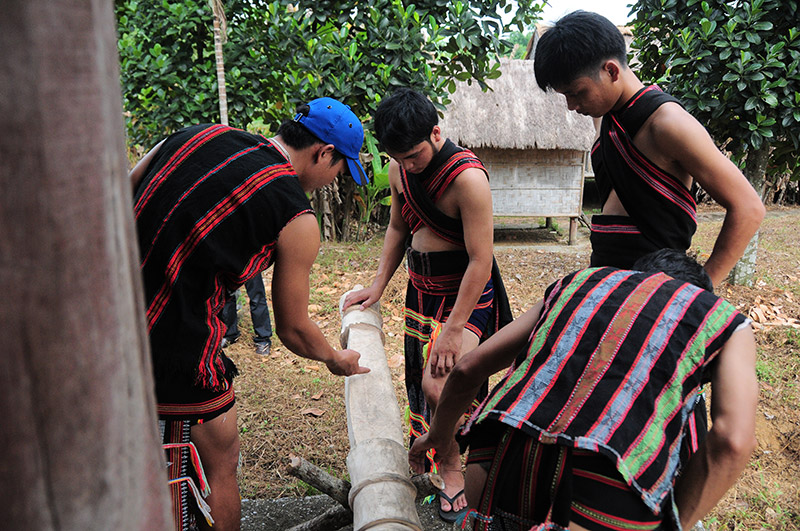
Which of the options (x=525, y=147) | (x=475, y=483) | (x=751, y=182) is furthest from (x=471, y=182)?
(x=525, y=147)

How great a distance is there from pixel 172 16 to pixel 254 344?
3.67 m

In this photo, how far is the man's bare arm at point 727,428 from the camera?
1.32 m

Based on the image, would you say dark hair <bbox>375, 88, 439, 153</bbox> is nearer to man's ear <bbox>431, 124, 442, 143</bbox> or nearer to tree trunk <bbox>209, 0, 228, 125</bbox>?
man's ear <bbox>431, 124, 442, 143</bbox>

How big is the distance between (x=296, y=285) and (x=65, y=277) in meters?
1.53

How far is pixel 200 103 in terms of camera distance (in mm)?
6352

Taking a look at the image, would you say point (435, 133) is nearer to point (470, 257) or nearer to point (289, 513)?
point (470, 257)

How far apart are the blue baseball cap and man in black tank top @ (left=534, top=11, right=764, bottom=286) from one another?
2.40 ft

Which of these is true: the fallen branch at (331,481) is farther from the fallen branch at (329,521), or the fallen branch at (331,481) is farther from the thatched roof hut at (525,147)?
A: the thatched roof hut at (525,147)

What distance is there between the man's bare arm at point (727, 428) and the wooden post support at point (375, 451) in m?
0.85

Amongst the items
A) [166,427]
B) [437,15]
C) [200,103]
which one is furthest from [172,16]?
[166,427]

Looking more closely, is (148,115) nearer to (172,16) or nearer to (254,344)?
(172,16)

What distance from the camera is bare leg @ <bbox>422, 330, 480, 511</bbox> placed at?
8.77 ft

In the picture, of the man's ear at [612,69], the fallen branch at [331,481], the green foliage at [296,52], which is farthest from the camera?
the green foliage at [296,52]

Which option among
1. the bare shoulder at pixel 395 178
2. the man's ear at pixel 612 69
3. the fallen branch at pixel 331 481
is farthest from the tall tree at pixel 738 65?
the fallen branch at pixel 331 481
